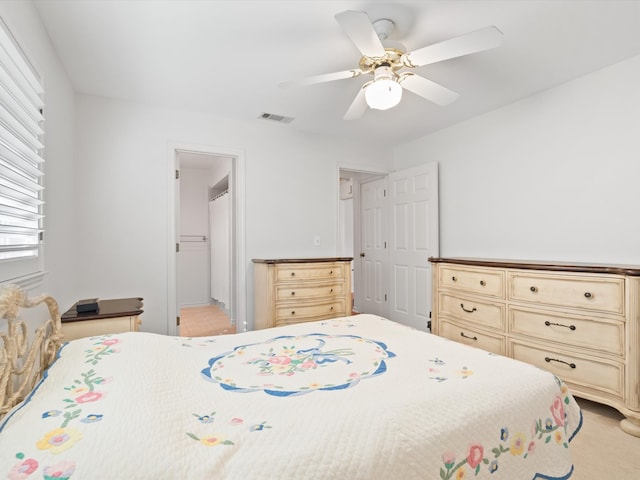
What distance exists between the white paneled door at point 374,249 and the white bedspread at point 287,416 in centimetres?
339

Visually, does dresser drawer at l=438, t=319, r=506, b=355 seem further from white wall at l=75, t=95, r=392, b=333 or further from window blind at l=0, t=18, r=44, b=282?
window blind at l=0, t=18, r=44, b=282

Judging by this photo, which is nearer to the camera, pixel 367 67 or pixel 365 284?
pixel 367 67

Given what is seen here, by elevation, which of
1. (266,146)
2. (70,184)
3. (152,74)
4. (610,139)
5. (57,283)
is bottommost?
(57,283)

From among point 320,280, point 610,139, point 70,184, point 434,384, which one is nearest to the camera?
point 434,384

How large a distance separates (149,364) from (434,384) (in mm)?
1002

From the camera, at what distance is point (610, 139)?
8.62 ft

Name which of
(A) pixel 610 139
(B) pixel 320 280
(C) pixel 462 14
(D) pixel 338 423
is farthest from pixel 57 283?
(A) pixel 610 139

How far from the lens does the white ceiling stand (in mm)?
1958

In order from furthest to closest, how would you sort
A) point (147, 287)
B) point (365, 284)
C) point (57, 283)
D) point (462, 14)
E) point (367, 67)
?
1. point (365, 284)
2. point (147, 287)
3. point (57, 283)
4. point (367, 67)
5. point (462, 14)

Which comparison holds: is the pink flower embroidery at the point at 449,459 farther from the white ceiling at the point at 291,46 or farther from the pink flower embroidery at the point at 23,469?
the white ceiling at the point at 291,46

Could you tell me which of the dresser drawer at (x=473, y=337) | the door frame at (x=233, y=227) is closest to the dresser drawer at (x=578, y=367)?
the dresser drawer at (x=473, y=337)

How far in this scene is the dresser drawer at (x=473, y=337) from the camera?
275 cm

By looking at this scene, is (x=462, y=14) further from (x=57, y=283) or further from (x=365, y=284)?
(x=365, y=284)

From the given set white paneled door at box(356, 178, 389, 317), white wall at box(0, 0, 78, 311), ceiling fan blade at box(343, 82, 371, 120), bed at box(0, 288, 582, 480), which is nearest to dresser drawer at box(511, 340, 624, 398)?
bed at box(0, 288, 582, 480)
